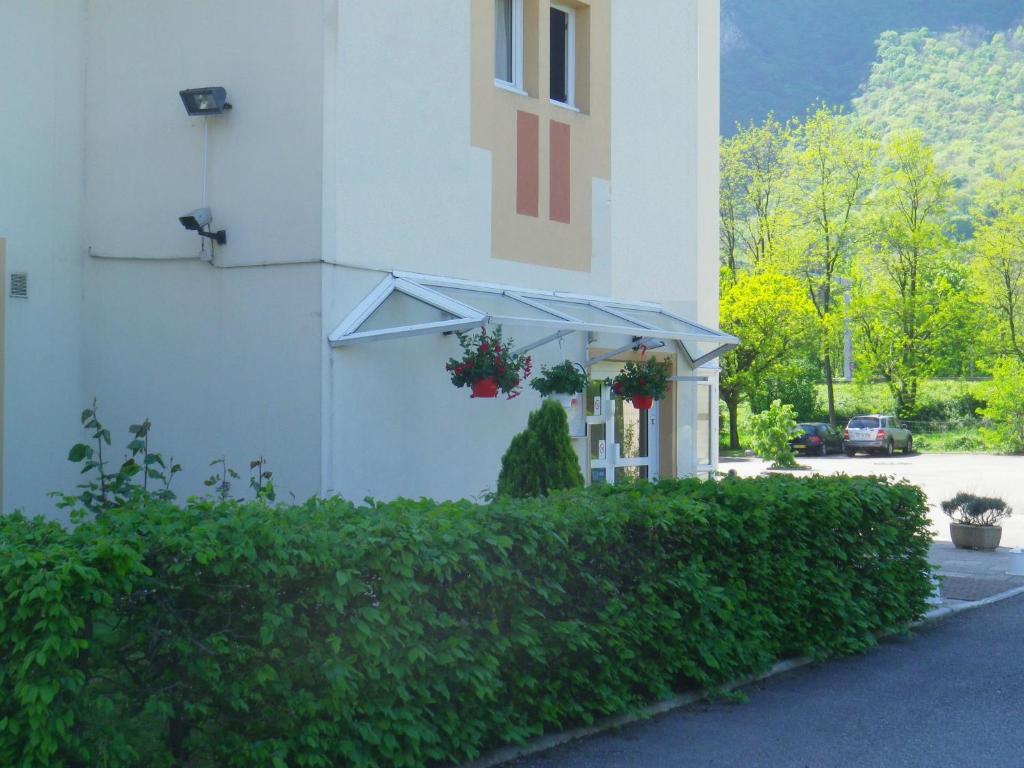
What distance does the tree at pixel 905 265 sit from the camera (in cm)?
4912

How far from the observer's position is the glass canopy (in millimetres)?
10703

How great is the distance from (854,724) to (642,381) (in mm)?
6929

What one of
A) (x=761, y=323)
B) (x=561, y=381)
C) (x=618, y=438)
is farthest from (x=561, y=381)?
(x=761, y=323)

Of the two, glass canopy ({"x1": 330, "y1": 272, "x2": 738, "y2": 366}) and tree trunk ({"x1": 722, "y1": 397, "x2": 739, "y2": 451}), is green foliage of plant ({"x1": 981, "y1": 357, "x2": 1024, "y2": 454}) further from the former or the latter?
glass canopy ({"x1": 330, "y1": 272, "x2": 738, "y2": 366})

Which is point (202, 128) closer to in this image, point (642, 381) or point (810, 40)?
point (642, 381)

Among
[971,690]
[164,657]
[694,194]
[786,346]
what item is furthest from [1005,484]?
[164,657]

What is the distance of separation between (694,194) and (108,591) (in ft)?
41.5

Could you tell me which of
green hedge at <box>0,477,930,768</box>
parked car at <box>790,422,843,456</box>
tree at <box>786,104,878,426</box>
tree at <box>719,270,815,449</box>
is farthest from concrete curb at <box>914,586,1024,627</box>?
tree at <box>786,104,878,426</box>

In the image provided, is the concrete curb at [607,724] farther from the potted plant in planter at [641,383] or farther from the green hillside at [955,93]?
the green hillside at [955,93]

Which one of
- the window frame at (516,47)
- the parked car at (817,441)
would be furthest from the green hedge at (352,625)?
the parked car at (817,441)

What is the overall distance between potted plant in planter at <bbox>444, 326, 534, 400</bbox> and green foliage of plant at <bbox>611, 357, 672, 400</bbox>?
2.57 meters

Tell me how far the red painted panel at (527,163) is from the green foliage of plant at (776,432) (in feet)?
78.8

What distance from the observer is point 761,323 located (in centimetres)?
4338

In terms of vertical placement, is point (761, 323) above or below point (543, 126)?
above
